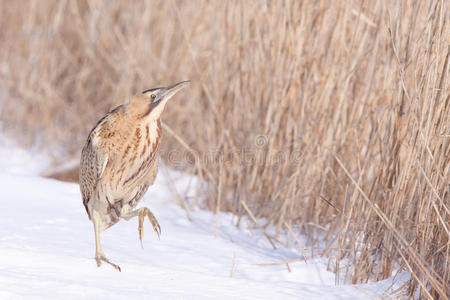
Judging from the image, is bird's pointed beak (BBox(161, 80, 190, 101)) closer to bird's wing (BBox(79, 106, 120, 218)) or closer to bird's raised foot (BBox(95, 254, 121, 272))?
bird's wing (BBox(79, 106, 120, 218))

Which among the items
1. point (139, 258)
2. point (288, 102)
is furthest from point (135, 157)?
point (288, 102)

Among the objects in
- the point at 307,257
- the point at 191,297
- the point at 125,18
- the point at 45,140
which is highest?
the point at 125,18

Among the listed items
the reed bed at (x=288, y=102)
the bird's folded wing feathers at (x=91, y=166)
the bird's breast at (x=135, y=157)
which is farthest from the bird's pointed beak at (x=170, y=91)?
the reed bed at (x=288, y=102)

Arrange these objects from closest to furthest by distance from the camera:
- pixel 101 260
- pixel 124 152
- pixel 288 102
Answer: pixel 101 260, pixel 124 152, pixel 288 102

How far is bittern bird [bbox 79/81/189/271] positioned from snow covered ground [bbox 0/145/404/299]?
6.6 inches

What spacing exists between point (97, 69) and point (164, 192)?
3.94 feet

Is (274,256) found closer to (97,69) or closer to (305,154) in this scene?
(305,154)

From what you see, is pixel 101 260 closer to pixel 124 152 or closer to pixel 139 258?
pixel 139 258

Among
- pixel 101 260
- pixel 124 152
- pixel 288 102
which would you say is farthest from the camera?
pixel 288 102

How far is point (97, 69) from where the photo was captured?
14.6ft

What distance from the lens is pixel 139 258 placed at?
A: 7.97ft

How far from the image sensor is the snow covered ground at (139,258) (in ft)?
6.43

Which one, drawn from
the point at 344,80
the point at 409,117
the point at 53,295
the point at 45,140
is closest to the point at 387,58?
the point at 344,80

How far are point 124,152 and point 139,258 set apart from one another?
38 centimetres
